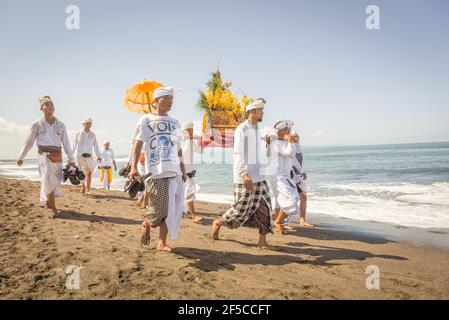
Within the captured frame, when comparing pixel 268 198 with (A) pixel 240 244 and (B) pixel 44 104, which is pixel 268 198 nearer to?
(A) pixel 240 244

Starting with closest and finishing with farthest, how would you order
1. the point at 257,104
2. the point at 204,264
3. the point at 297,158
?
the point at 204,264
the point at 257,104
the point at 297,158

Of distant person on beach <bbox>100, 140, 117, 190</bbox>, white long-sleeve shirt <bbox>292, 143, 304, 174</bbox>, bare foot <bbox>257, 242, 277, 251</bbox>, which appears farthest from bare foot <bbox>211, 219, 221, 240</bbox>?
distant person on beach <bbox>100, 140, 117, 190</bbox>

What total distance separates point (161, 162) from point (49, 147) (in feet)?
11.2

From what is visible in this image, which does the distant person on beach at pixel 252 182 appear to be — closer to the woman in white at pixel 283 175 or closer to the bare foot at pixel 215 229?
the bare foot at pixel 215 229

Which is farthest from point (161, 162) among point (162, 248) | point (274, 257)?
point (274, 257)

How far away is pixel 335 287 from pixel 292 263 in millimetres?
784

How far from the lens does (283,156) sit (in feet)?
18.5

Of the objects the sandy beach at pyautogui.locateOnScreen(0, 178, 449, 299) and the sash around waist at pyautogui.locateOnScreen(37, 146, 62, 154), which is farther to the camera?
the sash around waist at pyautogui.locateOnScreen(37, 146, 62, 154)

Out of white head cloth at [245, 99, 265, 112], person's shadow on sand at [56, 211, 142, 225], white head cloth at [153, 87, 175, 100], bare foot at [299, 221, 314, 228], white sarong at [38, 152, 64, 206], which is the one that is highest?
white head cloth at [153, 87, 175, 100]

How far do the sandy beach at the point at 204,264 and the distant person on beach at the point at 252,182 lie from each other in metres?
0.49

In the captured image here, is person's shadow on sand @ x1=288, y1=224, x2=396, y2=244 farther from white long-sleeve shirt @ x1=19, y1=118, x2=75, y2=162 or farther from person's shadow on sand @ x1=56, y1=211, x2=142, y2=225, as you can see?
white long-sleeve shirt @ x1=19, y1=118, x2=75, y2=162

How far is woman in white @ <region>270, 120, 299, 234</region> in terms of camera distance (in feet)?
17.8

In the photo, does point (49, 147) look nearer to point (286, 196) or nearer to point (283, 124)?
point (283, 124)

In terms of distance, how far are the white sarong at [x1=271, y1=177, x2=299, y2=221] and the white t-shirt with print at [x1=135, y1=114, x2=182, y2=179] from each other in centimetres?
259
